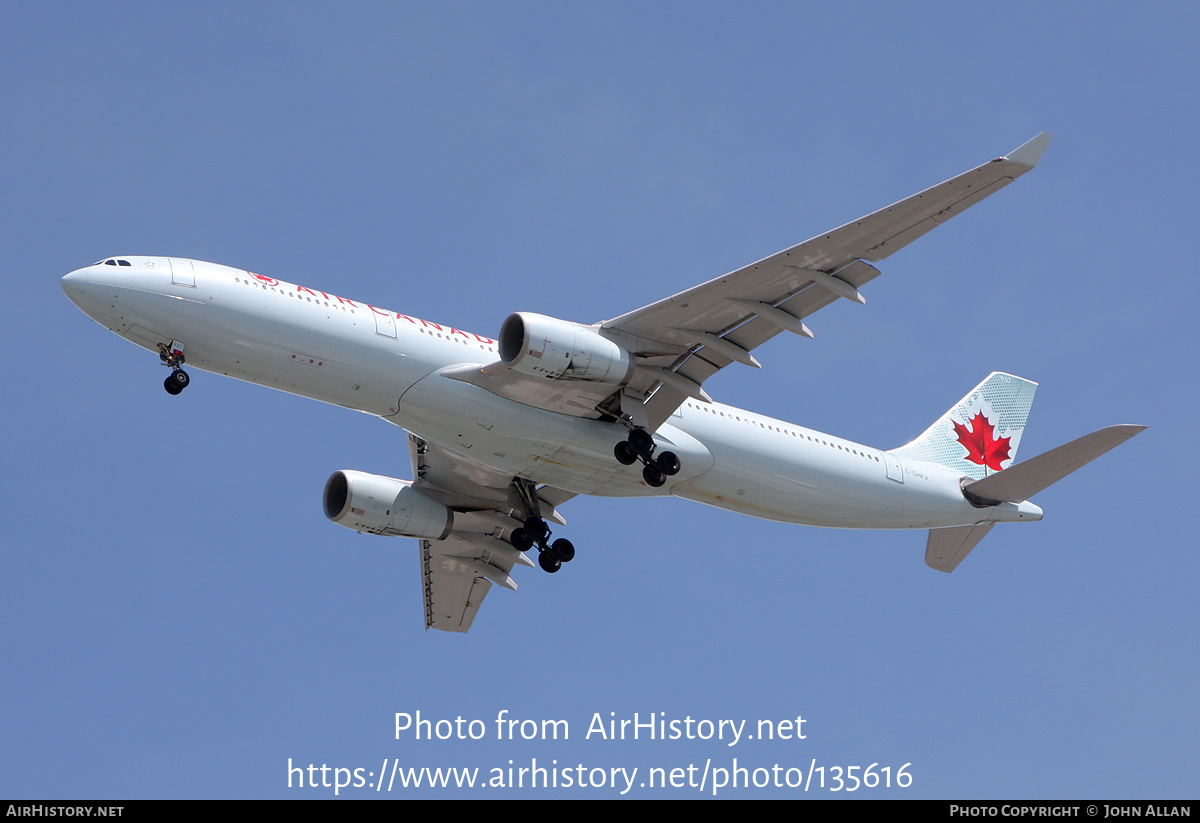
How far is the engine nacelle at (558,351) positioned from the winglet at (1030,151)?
8583 millimetres

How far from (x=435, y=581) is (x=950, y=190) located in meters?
18.4

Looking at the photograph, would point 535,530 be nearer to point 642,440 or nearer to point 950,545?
point 642,440

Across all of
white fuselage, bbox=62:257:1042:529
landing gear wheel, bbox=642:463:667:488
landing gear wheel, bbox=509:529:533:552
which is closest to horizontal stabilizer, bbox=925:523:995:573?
white fuselage, bbox=62:257:1042:529

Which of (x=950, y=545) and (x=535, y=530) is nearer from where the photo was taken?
(x=535, y=530)

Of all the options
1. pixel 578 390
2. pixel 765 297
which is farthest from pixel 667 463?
pixel 765 297

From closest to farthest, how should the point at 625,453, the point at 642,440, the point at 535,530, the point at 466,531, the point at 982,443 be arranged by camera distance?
the point at 642,440 → the point at 625,453 → the point at 535,530 → the point at 466,531 → the point at 982,443

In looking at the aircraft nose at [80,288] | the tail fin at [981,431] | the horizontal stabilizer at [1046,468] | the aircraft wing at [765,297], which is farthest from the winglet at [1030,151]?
the aircraft nose at [80,288]

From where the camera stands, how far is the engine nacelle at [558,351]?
2595 cm

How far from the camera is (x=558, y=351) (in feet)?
85.9

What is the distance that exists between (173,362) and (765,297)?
1193cm

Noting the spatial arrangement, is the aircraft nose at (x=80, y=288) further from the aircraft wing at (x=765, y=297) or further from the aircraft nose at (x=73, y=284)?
the aircraft wing at (x=765, y=297)

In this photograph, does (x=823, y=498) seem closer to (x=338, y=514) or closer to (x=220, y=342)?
(x=338, y=514)

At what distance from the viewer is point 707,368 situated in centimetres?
2839

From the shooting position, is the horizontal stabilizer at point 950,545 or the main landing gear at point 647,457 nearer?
the main landing gear at point 647,457
